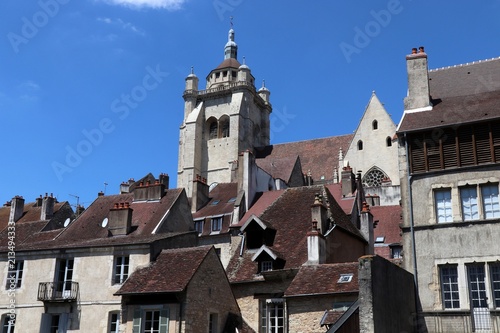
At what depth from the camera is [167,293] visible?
20438 millimetres

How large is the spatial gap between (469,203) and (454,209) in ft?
1.53

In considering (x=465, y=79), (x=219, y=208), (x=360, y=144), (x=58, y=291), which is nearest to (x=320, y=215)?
(x=465, y=79)

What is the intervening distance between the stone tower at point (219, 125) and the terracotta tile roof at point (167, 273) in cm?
3838

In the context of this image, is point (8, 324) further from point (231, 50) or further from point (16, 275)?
point (231, 50)

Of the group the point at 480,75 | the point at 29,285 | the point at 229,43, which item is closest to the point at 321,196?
the point at 480,75

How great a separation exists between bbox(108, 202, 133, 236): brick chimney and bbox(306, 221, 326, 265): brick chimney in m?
8.82

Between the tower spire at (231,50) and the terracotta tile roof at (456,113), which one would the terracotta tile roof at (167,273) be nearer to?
the terracotta tile roof at (456,113)

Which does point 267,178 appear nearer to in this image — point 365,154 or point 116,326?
point 116,326

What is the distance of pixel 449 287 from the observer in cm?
1853

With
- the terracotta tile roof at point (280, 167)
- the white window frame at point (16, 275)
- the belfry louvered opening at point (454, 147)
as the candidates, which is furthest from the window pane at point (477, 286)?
the terracotta tile roof at point (280, 167)

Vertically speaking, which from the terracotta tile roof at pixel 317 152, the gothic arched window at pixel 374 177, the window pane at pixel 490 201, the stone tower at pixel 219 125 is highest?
the stone tower at pixel 219 125

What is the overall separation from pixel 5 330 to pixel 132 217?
6831 millimetres

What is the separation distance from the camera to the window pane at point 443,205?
1917 centimetres

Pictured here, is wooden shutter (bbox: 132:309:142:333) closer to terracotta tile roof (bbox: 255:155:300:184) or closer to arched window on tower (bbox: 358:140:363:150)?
terracotta tile roof (bbox: 255:155:300:184)
